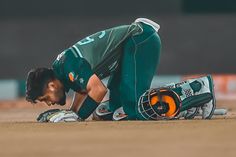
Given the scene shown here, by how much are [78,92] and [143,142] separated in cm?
134

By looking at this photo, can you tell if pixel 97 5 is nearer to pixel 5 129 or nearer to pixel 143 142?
pixel 5 129

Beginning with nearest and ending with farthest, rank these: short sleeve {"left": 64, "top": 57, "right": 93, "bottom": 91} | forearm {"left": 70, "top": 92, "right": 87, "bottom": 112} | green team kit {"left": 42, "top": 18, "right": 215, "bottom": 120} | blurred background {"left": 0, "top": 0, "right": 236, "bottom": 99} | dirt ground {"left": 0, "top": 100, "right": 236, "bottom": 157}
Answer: dirt ground {"left": 0, "top": 100, "right": 236, "bottom": 157}, short sleeve {"left": 64, "top": 57, "right": 93, "bottom": 91}, green team kit {"left": 42, "top": 18, "right": 215, "bottom": 120}, forearm {"left": 70, "top": 92, "right": 87, "bottom": 112}, blurred background {"left": 0, "top": 0, "right": 236, "bottom": 99}

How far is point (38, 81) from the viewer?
498 centimetres

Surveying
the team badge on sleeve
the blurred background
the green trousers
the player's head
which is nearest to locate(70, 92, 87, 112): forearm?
the player's head

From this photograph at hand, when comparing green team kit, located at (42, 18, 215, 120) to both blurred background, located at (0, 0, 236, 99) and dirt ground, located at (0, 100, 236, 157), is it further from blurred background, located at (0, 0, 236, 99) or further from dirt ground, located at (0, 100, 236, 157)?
blurred background, located at (0, 0, 236, 99)

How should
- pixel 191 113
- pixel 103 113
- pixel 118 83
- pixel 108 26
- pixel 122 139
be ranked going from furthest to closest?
pixel 108 26 → pixel 103 113 → pixel 118 83 → pixel 191 113 → pixel 122 139

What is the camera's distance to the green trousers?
5.14 metres

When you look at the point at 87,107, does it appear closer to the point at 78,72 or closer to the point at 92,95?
the point at 92,95

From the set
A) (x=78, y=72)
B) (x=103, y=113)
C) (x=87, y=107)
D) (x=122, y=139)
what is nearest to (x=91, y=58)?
(x=78, y=72)

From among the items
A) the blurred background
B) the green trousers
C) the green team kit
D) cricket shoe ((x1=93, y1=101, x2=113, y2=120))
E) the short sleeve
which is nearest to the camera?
the short sleeve

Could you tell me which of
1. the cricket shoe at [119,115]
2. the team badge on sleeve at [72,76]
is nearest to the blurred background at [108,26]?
the cricket shoe at [119,115]

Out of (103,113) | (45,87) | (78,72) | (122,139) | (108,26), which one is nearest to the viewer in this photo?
(122,139)

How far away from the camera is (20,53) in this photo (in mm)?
11969

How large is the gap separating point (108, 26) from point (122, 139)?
Result: 7976mm
